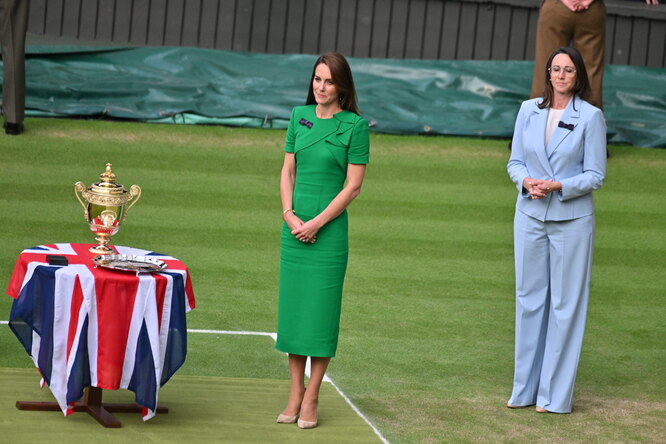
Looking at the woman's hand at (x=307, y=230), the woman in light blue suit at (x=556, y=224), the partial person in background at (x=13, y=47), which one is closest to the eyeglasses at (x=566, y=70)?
the woman in light blue suit at (x=556, y=224)

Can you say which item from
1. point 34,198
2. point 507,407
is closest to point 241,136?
point 34,198

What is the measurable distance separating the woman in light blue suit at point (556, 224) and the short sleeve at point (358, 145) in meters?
1.10

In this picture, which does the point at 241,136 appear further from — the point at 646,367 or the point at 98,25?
the point at 646,367

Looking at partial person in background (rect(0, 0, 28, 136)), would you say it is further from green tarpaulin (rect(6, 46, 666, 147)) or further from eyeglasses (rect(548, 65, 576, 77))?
eyeglasses (rect(548, 65, 576, 77))

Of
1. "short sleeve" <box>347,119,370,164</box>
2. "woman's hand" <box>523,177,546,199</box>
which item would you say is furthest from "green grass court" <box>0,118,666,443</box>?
"short sleeve" <box>347,119,370,164</box>

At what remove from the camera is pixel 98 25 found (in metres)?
16.8

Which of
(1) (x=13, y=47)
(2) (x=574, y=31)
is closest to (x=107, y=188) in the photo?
(1) (x=13, y=47)

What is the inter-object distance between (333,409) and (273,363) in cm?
102

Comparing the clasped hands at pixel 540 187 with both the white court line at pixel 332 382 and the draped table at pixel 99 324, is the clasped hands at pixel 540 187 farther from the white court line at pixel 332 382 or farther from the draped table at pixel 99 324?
the draped table at pixel 99 324

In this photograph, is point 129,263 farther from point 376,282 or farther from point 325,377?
point 376,282

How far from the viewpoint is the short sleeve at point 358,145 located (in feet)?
20.0

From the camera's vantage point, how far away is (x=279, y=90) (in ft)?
47.9

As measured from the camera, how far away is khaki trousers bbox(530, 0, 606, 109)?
13156 millimetres

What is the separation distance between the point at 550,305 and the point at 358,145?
159cm
